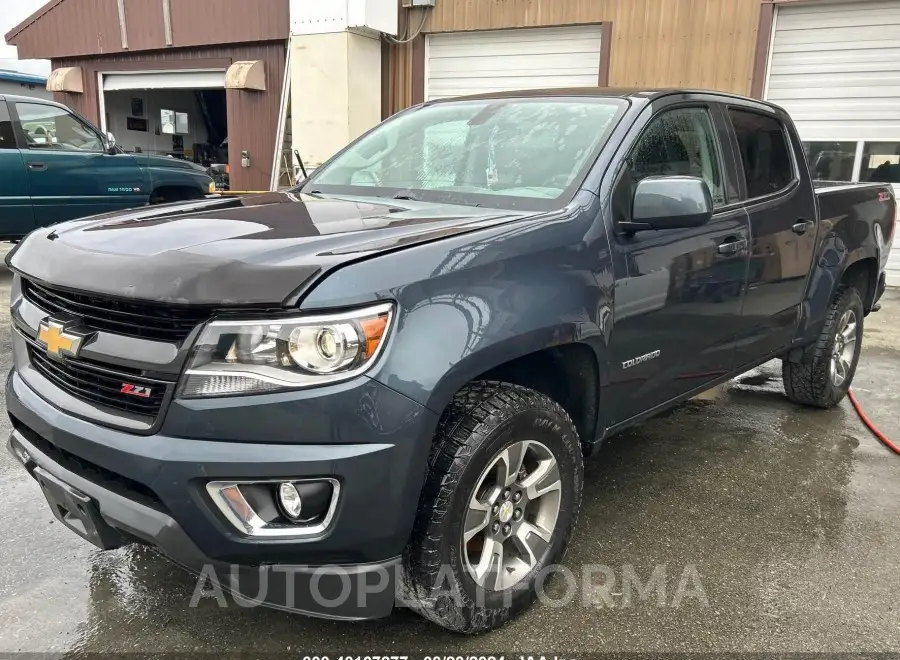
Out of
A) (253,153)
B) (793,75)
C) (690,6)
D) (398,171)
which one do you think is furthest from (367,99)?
(398,171)

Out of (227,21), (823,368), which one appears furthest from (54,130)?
(823,368)

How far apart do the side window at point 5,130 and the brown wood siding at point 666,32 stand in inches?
254

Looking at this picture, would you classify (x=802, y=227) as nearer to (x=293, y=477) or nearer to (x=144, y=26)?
(x=293, y=477)

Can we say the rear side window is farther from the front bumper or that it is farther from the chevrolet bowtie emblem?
the chevrolet bowtie emblem

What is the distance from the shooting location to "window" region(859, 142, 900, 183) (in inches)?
350

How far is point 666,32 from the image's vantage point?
31.1 ft

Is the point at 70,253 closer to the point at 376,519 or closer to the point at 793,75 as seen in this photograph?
the point at 376,519

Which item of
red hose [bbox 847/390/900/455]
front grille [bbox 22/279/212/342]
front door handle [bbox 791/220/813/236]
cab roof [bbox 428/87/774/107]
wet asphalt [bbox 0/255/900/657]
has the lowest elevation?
red hose [bbox 847/390/900/455]

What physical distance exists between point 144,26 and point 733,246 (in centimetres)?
1381

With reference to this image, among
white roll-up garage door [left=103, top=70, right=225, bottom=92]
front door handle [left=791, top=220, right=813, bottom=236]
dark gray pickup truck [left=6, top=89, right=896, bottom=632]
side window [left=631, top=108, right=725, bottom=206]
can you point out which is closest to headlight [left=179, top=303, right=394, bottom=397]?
dark gray pickup truck [left=6, top=89, right=896, bottom=632]

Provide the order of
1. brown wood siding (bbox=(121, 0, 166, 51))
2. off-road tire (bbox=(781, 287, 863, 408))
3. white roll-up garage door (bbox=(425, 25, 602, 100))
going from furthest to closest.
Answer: brown wood siding (bbox=(121, 0, 166, 51)), white roll-up garage door (bbox=(425, 25, 602, 100)), off-road tire (bbox=(781, 287, 863, 408))

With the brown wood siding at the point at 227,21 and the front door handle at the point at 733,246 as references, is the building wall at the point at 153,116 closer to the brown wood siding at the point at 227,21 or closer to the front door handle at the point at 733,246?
the brown wood siding at the point at 227,21

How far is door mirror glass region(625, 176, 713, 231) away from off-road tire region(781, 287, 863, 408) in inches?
88.2

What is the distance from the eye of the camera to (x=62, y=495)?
2096mm
